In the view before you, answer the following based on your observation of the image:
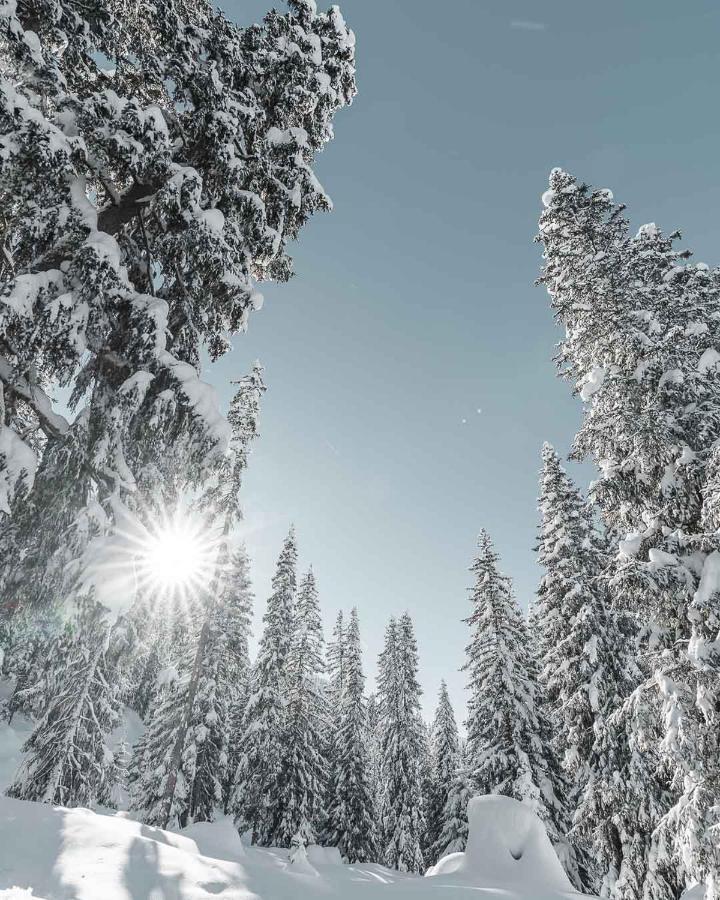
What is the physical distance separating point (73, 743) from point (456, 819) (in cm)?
1821

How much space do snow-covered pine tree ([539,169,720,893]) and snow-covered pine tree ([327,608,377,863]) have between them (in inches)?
836

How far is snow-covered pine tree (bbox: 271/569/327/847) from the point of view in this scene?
26.6 metres

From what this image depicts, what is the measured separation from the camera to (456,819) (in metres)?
25.3

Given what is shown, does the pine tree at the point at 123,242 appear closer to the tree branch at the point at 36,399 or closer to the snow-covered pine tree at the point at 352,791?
the tree branch at the point at 36,399

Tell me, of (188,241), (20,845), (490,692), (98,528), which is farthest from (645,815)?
(188,241)

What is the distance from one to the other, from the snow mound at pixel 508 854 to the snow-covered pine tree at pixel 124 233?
7338 millimetres

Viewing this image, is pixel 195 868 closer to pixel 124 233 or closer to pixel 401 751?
pixel 124 233

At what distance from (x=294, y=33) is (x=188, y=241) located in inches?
177

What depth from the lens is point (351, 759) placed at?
105 feet

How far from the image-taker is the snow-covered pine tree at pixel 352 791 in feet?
99.4

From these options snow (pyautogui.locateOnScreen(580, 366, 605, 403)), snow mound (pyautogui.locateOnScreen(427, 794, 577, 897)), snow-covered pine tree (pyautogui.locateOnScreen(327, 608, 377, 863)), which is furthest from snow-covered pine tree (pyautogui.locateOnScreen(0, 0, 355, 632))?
snow-covered pine tree (pyautogui.locateOnScreen(327, 608, 377, 863))

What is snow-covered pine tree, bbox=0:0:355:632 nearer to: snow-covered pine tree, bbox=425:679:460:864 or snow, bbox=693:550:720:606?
snow, bbox=693:550:720:606

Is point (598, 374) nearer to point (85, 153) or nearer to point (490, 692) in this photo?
point (85, 153)

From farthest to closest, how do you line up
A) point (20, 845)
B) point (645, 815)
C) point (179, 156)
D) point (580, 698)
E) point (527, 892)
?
point (580, 698) → point (645, 815) → point (179, 156) → point (527, 892) → point (20, 845)
